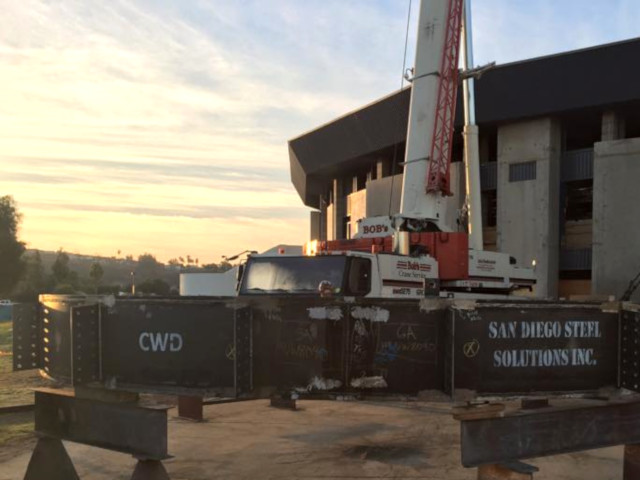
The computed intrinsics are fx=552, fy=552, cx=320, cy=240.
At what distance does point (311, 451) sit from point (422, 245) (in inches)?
237

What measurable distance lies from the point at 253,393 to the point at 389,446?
4033 millimetres

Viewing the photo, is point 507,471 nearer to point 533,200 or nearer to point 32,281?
point 533,200

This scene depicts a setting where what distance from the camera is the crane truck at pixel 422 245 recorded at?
8.59 m

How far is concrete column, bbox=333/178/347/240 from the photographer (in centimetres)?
4400

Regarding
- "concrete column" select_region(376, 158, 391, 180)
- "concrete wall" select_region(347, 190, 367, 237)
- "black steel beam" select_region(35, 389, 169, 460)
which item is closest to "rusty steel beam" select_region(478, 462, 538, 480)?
"black steel beam" select_region(35, 389, 169, 460)

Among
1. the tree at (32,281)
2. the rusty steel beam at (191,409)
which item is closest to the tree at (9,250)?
the tree at (32,281)

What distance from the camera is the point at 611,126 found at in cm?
2525

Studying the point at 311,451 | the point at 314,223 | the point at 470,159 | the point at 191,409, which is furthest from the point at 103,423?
the point at 314,223

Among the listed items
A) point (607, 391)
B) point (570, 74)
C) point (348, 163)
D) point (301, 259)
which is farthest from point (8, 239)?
point (607, 391)

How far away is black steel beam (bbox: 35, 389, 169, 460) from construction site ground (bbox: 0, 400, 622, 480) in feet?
5.52

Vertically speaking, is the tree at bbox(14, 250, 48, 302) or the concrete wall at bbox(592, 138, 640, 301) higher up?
the concrete wall at bbox(592, 138, 640, 301)

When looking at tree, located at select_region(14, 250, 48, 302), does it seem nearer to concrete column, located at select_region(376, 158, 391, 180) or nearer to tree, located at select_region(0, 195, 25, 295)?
tree, located at select_region(0, 195, 25, 295)

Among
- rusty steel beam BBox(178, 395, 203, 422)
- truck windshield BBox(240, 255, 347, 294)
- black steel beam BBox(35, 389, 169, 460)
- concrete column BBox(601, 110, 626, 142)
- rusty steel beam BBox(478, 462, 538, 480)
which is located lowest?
rusty steel beam BBox(178, 395, 203, 422)

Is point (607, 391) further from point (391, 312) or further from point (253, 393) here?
point (253, 393)
